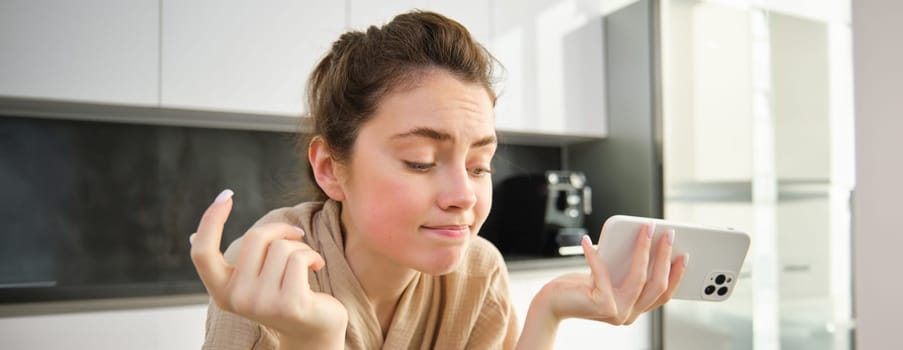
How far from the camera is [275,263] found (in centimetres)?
67

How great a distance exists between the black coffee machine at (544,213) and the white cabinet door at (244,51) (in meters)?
1.13

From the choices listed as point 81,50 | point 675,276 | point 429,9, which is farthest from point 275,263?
point 429,9

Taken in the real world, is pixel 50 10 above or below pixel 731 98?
above

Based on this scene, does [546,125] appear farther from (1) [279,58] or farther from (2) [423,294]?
(2) [423,294]

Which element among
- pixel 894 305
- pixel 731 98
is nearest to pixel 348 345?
pixel 894 305

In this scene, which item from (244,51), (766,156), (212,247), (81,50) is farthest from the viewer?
(766,156)

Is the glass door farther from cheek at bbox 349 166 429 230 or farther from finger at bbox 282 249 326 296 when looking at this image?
finger at bbox 282 249 326 296

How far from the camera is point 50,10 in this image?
189 cm

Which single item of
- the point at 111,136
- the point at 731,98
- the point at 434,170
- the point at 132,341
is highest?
the point at 731,98

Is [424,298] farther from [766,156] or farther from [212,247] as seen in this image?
[766,156]

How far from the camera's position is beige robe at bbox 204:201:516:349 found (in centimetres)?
101

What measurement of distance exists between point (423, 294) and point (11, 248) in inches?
69.9

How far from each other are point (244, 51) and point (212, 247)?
5.57ft

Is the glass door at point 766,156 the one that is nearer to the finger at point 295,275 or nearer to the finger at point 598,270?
the finger at point 598,270
